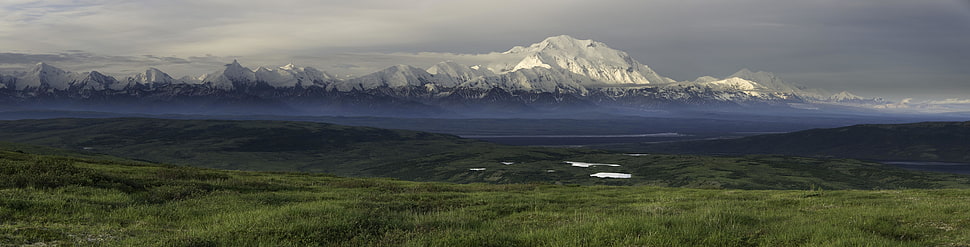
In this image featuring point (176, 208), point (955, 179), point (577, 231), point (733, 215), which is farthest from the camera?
point (955, 179)

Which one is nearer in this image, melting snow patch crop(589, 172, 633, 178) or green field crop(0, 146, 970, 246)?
green field crop(0, 146, 970, 246)

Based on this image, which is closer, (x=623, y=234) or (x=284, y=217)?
(x=623, y=234)

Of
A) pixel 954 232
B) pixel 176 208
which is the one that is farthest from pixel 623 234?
pixel 176 208

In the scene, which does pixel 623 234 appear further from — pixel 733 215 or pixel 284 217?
pixel 284 217

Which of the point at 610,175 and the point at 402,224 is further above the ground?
the point at 402,224

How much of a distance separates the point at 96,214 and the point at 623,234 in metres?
15.1

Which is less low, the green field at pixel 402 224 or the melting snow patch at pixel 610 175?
the green field at pixel 402 224

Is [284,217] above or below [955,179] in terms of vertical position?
above

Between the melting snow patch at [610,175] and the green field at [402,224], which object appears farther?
the melting snow patch at [610,175]

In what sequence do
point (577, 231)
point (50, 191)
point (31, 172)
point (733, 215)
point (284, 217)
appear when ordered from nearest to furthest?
Answer: point (577, 231), point (284, 217), point (733, 215), point (50, 191), point (31, 172)

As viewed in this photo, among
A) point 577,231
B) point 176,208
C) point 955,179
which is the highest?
point 577,231

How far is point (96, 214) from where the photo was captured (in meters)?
17.3

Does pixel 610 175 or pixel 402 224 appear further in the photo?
pixel 610 175

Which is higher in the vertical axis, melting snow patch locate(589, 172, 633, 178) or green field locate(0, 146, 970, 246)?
green field locate(0, 146, 970, 246)
